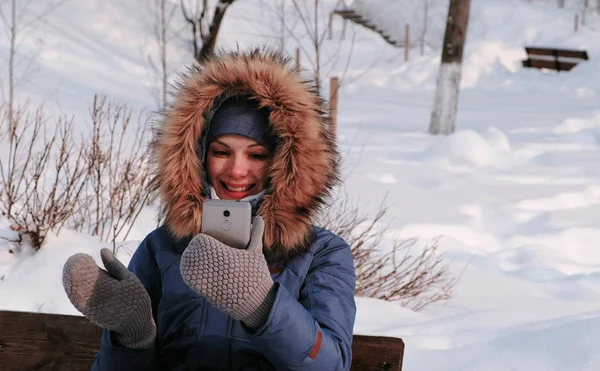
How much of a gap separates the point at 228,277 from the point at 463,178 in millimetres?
Answer: 7567

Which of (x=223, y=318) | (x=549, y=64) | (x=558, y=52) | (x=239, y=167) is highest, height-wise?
(x=558, y=52)

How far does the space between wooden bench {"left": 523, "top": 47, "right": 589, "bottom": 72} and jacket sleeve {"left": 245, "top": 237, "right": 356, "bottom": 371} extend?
1913cm

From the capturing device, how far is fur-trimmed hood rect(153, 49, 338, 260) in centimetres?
217

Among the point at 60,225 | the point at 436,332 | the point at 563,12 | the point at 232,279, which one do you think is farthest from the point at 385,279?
the point at 563,12

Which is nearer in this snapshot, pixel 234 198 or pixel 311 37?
pixel 234 198

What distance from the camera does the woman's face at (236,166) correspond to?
87.3 inches

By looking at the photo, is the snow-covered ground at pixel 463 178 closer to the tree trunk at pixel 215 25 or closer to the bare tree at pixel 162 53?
the bare tree at pixel 162 53

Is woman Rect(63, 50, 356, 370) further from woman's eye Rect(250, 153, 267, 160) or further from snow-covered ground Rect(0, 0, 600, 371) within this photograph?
snow-covered ground Rect(0, 0, 600, 371)

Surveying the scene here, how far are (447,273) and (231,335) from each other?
384cm

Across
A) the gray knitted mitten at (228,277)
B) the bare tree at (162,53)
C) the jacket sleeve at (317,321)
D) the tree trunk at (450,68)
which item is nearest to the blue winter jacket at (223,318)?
the jacket sleeve at (317,321)

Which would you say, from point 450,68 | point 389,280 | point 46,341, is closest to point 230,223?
point 46,341

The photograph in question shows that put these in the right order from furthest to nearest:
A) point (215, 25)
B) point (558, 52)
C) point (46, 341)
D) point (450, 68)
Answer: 1. point (558, 52)
2. point (215, 25)
3. point (450, 68)
4. point (46, 341)

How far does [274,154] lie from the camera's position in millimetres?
2207

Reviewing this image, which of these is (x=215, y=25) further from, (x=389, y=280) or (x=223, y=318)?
(x=223, y=318)
